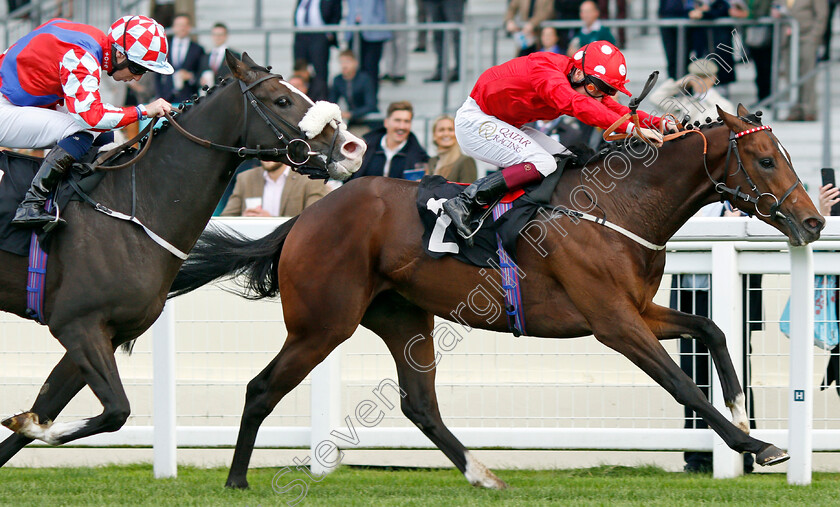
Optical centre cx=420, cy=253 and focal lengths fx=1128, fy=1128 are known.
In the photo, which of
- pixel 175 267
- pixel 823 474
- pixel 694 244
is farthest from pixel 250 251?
pixel 823 474

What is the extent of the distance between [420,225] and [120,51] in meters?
1.50

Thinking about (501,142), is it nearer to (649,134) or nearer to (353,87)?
(649,134)

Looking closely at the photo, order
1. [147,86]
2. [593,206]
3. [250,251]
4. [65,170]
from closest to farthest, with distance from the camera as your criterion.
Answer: [65,170], [593,206], [250,251], [147,86]

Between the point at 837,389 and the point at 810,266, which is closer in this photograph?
the point at 810,266

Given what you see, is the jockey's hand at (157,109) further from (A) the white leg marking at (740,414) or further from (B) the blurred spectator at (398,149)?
(B) the blurred spectator at (398,149)

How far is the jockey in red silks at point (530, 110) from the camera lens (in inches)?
190

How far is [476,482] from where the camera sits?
512cm

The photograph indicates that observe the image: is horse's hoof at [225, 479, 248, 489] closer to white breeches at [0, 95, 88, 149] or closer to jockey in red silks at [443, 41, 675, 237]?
jockey in red silks at [443, 41, 675, 237]

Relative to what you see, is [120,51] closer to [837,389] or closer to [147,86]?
[837,389]

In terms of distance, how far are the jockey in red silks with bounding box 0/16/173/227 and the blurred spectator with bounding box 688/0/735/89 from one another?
5.89 m

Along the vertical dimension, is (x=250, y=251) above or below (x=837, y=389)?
above

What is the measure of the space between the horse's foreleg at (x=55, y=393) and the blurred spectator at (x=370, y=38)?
578 cm

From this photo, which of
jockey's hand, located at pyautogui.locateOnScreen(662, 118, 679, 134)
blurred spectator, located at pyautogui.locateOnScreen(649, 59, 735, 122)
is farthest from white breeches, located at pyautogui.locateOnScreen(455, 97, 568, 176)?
blurred spectator, located at pyautogui.locateOnScreen(649, 59, 735, 122)

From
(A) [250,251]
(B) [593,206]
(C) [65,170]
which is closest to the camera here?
(C) [65,170]
